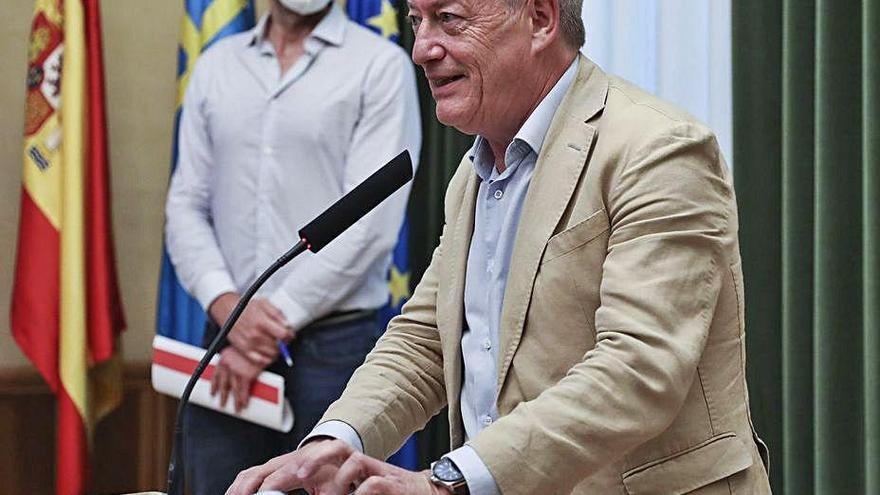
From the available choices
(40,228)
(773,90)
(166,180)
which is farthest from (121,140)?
(773,90)

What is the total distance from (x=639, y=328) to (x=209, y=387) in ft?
6.86

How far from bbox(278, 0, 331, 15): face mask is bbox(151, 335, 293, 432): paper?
1020 millimetres

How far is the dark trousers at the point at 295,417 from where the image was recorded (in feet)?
10.7

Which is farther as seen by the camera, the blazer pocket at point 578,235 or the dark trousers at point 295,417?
the dark trousers at point 295,417

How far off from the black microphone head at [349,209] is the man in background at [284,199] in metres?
1.68

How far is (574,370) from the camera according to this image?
1423 mm

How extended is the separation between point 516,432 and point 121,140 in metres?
3.29

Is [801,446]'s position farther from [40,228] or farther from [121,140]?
[121,140]

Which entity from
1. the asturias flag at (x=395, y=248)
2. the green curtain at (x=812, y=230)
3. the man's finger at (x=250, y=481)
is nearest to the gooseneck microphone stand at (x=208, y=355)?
the man's finger at (x=250, y=481)

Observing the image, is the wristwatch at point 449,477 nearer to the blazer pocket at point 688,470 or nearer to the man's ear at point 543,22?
the blazer pocket at point 688,470

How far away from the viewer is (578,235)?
1.53 m

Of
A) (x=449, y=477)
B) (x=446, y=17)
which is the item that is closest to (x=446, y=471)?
(x=449, y=477)

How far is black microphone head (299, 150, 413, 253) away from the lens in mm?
1560

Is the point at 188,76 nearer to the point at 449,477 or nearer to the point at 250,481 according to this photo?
the point at 250,481
